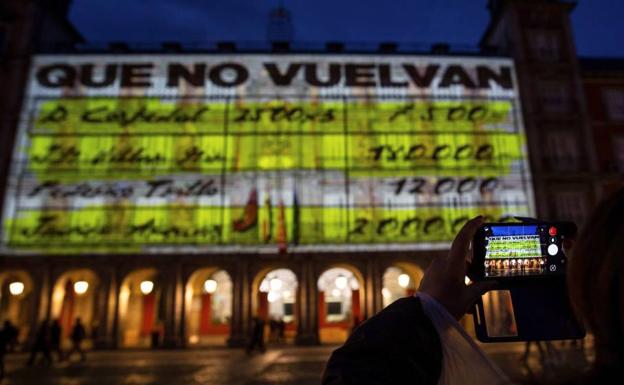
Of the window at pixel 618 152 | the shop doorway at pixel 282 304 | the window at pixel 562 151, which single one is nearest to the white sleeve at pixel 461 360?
the shop doorway at pixel 282 304

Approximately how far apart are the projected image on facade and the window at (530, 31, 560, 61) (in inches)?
101

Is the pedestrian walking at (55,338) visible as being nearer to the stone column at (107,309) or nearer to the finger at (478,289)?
the stone column at (107,309)

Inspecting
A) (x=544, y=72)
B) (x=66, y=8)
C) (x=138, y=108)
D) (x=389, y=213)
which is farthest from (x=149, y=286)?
(x=544, y=72)

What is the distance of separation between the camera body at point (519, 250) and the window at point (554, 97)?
99.0 feet

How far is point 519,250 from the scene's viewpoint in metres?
1.77

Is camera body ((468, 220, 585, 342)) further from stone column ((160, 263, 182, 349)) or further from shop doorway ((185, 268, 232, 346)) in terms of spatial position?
shop doorway ((185, 268, 232, 346))

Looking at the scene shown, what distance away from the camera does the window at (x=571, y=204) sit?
26.4 metres

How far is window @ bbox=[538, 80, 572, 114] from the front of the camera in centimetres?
2841

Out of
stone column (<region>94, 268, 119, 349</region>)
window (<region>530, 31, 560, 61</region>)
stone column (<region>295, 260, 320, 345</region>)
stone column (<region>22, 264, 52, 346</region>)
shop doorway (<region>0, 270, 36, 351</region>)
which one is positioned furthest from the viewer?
window (<region>530, 31, 560, 61</region>)

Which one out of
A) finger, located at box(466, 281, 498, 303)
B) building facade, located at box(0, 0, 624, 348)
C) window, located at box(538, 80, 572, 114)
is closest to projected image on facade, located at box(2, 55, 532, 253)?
building facade, located at box(0, 0, 624, 348)

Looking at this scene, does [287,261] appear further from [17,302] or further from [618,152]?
[618,152]

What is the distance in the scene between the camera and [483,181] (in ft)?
87.7

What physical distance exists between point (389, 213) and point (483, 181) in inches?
234

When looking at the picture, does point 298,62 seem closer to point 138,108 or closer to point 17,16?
point 138,108
